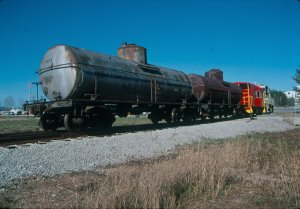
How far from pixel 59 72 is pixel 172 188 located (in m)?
9.15

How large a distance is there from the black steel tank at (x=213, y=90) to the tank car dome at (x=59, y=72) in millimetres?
A: 11198

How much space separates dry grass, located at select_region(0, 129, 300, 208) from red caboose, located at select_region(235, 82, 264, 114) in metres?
24.6

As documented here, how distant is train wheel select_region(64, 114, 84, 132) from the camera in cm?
1270

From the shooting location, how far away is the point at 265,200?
5285 mm

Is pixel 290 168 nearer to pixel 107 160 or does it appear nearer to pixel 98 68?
pixel 107 160

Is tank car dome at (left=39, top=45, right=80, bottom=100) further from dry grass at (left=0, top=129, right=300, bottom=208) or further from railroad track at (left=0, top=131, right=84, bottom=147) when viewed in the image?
dry grass at (left=0, top=129, right=300, bottom=208)

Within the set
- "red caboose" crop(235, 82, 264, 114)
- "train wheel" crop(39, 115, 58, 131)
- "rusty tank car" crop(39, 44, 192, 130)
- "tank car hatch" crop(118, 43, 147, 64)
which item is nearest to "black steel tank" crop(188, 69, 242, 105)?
"red caboose" crop(235, 82, 264, 114)

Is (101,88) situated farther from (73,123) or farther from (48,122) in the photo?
(48,122)

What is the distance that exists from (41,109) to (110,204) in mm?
9899

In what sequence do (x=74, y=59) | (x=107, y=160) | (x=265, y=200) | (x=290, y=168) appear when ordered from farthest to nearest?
(x=74, y=59), (x=107, y=160), (x=290, y=168), (x=265, y=200)

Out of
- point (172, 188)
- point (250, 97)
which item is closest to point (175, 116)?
point (172, 188)

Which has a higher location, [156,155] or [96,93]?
[96,93]

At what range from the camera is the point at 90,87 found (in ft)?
43.6

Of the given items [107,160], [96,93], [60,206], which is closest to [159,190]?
[60,206]
